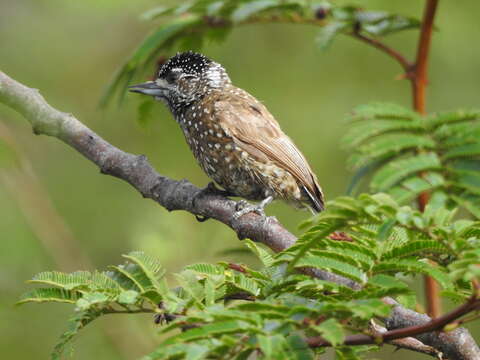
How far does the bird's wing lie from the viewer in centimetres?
534

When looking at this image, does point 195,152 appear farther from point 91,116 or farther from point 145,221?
point 91,116

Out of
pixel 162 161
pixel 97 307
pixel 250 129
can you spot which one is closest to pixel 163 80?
pixel 250 129

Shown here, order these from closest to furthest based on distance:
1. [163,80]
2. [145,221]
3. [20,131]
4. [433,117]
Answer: [433,117] < [163,80] < [145,221] < [20,131]

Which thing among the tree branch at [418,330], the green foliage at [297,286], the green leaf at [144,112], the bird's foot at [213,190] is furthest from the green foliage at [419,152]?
the green leaf at [144,112]

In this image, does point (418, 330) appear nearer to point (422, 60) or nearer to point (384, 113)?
point (384, 113)

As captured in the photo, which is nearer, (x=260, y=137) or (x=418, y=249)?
(x=418, y=249)

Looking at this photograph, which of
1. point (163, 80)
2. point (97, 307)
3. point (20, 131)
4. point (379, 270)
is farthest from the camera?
point (20, 131)

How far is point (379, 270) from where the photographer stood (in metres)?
2.44

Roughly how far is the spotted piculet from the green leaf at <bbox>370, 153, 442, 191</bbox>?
6.34 feet

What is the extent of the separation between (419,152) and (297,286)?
127 centimetres

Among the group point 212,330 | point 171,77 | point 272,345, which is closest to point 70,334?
point 212,330

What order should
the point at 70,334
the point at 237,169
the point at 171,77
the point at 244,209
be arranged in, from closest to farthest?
the point at 70,334
the point at 244,209
the point at 237,169
the point at 171,77

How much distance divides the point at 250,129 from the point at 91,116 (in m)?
3.89

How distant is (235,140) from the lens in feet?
17.4
